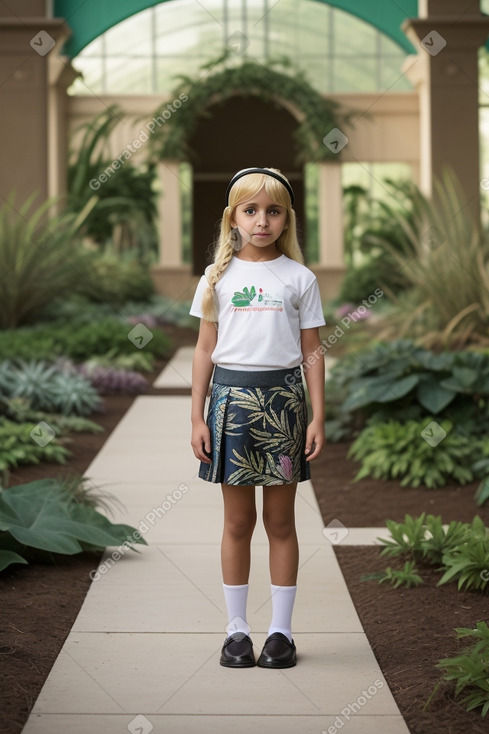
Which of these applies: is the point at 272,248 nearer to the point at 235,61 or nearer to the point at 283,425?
the point at 283,425

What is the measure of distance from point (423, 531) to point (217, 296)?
5.31 feet

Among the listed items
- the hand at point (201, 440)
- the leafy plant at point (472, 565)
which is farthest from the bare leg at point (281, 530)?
the leafy plant at point (472, 565)

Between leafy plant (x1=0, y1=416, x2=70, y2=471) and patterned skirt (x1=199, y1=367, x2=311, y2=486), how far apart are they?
303 cm

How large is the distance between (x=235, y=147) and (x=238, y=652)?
1961 cm

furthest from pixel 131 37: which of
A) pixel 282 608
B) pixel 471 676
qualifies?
pixel 471 676

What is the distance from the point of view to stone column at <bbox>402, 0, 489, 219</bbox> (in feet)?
45.6

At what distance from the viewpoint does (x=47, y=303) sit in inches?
474

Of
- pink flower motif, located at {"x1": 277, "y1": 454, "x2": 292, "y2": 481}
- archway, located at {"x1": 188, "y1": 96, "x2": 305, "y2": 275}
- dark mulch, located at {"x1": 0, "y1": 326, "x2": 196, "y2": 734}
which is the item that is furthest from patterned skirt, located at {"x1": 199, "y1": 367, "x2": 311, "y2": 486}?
archway, located at {"x1": 188, "y1": 96, "x2": 305, "y2": 275}

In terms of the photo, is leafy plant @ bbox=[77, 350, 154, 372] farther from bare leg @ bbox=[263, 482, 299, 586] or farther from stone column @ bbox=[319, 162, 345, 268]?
stone column @ bbox=[319, 162, 345, 268]

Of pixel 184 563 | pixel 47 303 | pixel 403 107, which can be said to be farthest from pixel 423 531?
pixel 403 107

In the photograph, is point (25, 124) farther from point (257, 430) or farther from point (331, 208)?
point (257, 430)

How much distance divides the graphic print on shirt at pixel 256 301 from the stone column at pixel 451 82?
10.9 meters

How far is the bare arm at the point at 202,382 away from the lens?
10.0ft

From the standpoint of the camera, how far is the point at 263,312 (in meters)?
3.03
